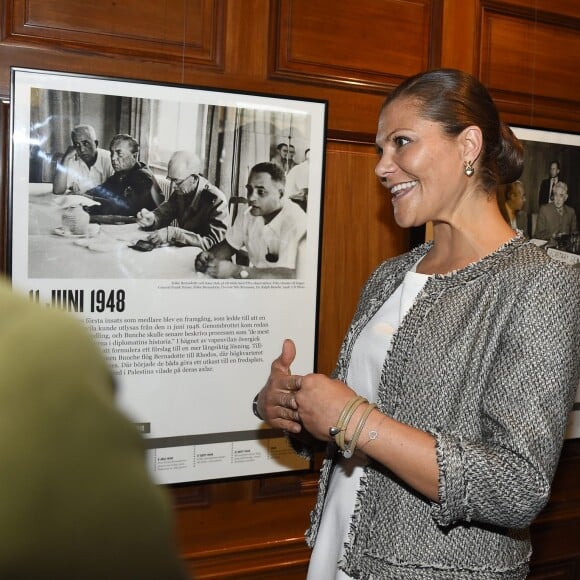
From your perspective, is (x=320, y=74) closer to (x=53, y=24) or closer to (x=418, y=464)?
(x=53, y=24)

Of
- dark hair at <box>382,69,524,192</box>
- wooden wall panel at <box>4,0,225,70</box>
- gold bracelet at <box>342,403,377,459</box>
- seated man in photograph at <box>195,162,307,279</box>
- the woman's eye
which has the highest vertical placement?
wooden wall panel at <box>4,0,225,70</box>

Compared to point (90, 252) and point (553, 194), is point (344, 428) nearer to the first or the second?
point (90, 252)

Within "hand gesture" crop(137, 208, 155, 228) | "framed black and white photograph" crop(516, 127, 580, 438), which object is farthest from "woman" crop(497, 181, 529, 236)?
"hand gesture" crop(137, 208, 155, 228)

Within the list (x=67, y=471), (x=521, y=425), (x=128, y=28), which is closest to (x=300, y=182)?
(x=128, y=28)

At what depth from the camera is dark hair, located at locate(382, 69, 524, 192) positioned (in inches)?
70.4

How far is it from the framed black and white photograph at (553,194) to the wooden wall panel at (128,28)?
1285 mm

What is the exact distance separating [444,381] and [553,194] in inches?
72.1

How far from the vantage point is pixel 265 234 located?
102 inches

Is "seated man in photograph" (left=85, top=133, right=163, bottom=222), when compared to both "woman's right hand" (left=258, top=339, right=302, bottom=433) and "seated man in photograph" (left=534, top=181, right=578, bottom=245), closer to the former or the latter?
"woman's right hand" (left=258, top=339, right=302, bottom=433)

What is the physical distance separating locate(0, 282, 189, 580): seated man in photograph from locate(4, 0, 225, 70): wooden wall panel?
2156 millimetres

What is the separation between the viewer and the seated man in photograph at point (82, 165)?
2.28 metres

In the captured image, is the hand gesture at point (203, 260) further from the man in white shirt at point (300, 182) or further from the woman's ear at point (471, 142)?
the woman's ear at point (471, 142)

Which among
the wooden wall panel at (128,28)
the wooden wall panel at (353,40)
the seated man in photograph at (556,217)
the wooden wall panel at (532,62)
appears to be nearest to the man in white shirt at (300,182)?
the wooden wall panel at (353,40)

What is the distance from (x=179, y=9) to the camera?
2512mm
